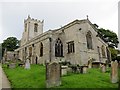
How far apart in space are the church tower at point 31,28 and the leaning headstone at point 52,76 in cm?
4367

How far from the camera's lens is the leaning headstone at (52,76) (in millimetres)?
13047

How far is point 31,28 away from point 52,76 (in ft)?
150

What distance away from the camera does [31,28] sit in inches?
2275

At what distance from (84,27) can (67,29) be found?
10.0 ft

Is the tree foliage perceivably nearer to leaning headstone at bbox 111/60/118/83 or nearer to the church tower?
the church tower

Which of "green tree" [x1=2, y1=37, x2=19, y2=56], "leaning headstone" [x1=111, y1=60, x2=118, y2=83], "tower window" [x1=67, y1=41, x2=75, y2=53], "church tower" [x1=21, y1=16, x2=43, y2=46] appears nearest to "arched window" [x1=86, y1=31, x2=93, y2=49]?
"tower window" [x1=67, y1=41, x2=75, y2=53]

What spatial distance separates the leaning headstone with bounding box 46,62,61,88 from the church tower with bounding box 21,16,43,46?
143 ft

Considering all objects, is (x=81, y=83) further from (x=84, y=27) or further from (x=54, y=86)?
(x=84, y=27)

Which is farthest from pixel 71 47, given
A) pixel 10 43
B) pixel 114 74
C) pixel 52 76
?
pixel 10 43

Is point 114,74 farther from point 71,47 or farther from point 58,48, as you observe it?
point 58,48

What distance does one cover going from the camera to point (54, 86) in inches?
515

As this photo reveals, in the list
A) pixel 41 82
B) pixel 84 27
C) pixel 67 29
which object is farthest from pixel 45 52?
pixel 41 82

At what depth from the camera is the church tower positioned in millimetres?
57125

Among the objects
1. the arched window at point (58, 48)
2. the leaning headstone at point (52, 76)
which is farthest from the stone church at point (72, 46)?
the leaning headstone at point (52, 76)
